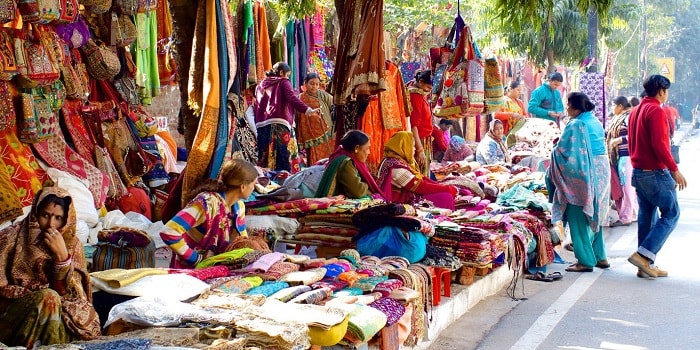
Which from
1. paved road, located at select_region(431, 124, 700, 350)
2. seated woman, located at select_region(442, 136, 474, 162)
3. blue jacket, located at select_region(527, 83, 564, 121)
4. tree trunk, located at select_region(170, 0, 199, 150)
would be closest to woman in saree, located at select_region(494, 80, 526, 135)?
blue jacket, located at select_region(527, 83, 564, 121)

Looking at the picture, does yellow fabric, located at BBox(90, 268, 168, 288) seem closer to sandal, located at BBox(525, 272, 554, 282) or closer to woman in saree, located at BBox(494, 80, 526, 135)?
sandal, located at BBox(525, 272, 554, 282)

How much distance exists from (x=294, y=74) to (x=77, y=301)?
1016cm

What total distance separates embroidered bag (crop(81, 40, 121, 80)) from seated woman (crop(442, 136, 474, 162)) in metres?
7.38

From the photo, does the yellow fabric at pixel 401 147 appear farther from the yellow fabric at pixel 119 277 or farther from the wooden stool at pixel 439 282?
the yellow fabric at pixel 119 277

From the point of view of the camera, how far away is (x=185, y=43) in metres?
7.35

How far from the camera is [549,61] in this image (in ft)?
76.2

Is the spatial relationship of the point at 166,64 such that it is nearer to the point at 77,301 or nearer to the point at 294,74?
the point at 294,74

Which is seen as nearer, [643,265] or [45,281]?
[45,281]

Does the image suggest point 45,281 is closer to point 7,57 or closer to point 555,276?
point 7,57

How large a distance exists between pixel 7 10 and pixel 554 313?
4982mm

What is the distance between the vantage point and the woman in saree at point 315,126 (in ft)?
43.9

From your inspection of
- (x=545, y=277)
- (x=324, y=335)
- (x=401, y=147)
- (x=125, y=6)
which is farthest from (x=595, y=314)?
(x=125, y=6)

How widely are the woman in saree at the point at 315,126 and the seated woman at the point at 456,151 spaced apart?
2.38 meters

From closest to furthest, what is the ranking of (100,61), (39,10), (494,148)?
(39,10)
(100,61)
(494,148)
